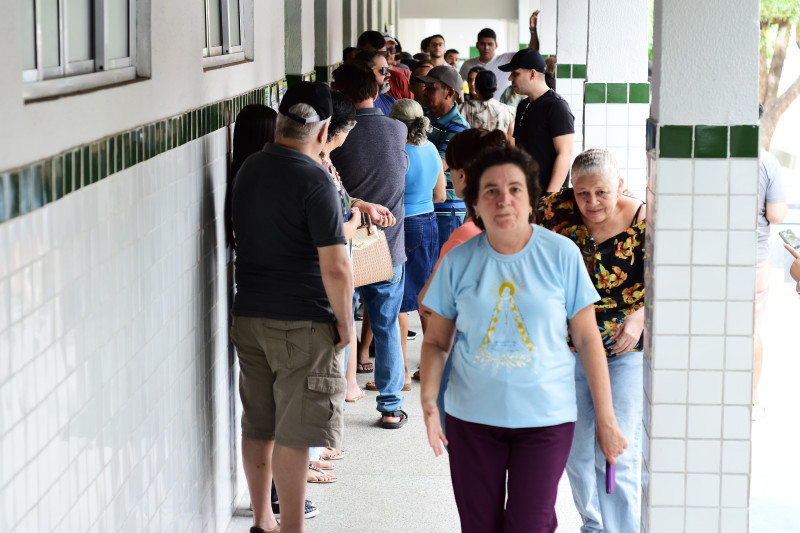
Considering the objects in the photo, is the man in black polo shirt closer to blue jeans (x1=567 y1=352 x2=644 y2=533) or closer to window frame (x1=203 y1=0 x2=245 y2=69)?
window frame (x1=203 y1=0 x2=245 y2=69)

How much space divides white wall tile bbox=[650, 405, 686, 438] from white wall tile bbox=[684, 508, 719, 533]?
26cm

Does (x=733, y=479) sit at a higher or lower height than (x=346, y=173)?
lower

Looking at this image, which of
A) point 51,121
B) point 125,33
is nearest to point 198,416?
point 125,33

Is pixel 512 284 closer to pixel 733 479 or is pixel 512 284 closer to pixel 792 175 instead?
pixel 733 479

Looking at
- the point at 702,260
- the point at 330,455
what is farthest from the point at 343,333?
the point at 330,455

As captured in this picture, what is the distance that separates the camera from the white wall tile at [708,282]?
3494 mm

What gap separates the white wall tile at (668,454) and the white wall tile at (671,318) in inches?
14.3

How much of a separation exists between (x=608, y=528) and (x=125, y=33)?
8.03 feet

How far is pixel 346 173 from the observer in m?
5.77

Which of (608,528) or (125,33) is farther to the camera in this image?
(608,528)

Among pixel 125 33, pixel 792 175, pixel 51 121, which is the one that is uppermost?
pixel 125 33

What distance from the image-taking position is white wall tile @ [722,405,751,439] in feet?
11.6

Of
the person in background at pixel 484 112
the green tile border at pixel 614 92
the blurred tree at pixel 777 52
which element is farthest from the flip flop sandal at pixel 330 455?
the blurred tree at pixel 777 52

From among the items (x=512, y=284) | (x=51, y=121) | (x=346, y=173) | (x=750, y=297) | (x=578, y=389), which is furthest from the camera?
(x=346, y=173)
